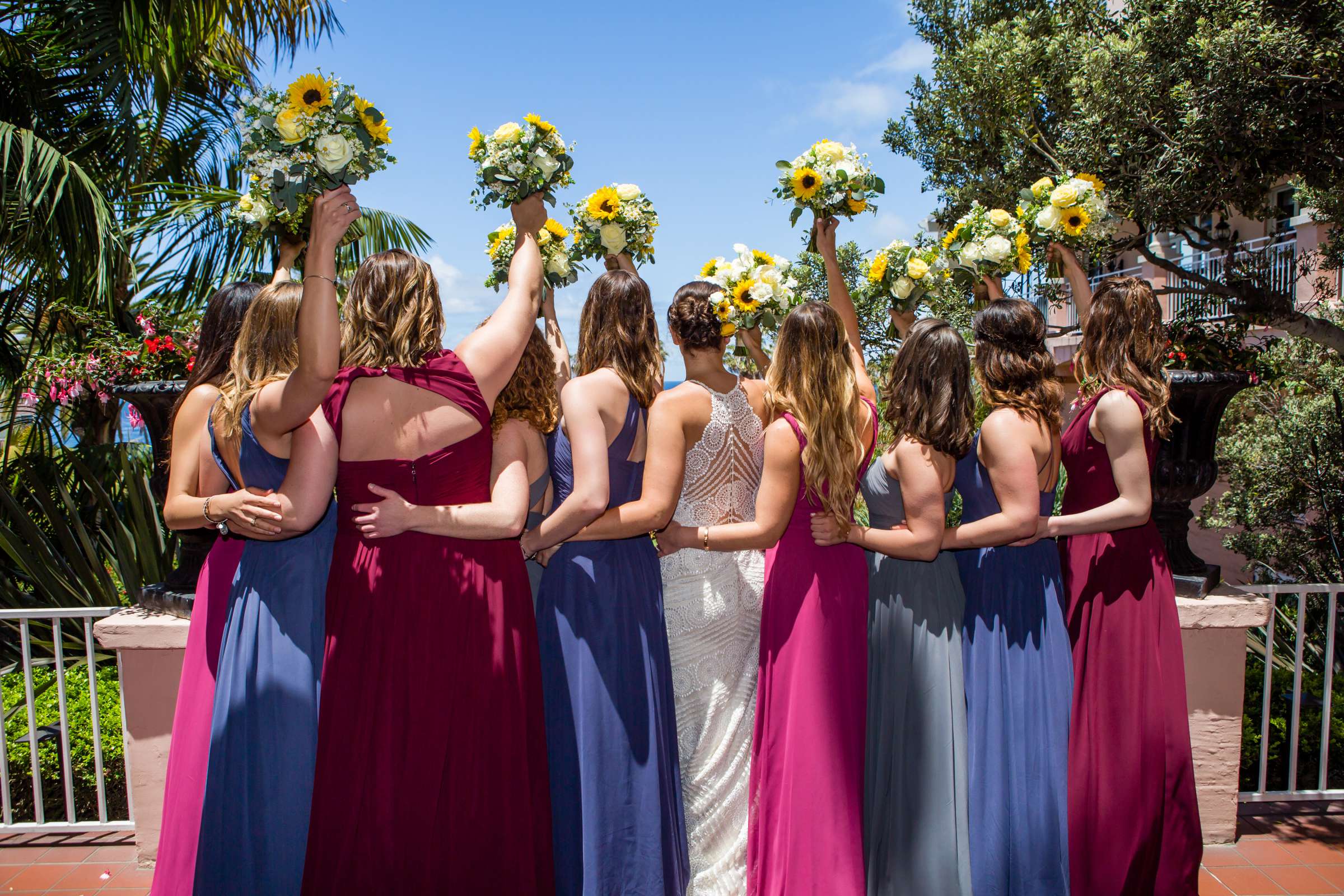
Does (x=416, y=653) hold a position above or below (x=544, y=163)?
below

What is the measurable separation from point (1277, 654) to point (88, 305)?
31.6ft

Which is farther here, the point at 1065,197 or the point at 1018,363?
the point at 1065,197

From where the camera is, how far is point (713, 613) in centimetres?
316

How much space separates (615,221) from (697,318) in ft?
2.44

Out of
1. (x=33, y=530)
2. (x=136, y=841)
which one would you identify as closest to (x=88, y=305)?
(x=33, y=530)

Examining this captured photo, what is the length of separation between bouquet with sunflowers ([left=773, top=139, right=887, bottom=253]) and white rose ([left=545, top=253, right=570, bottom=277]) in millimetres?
919

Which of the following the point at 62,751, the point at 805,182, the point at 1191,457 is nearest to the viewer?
the point at 805,182

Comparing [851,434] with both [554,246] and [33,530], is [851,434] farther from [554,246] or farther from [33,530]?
[33,530]

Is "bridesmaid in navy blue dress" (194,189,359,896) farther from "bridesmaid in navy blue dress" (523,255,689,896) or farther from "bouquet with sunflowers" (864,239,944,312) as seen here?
"bouquet with sunflowers" (864,239,944,312)

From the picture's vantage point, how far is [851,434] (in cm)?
291

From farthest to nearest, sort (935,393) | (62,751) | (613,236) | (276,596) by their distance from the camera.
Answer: (62,751), (613,236), (935,393), (276,596)

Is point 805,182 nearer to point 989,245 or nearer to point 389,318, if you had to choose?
point 989,245

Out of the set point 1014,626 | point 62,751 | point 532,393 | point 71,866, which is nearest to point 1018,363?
point 1014,626

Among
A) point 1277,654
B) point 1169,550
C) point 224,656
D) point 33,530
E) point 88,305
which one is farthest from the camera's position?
point 88,305
